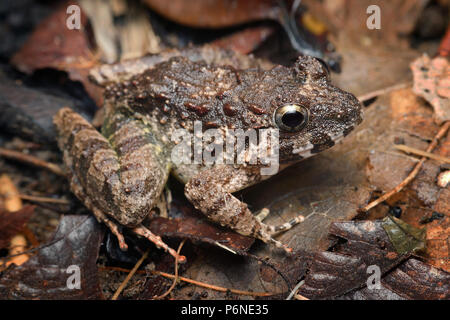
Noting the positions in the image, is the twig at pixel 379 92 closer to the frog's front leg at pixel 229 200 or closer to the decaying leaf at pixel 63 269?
the frog's front leg at pixel 229 200

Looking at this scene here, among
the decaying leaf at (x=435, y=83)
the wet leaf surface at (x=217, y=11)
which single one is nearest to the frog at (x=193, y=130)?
the decaying leaf at (x=435, y=83)

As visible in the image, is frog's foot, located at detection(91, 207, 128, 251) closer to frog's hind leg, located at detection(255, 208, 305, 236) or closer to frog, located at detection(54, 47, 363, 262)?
frog, located at detection(54, 47, 363, 262)

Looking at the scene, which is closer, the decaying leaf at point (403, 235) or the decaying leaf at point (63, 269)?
the decaying leaf at point (403, 235)

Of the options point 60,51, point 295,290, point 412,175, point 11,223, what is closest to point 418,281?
point 295,290

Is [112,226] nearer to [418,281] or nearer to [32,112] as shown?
[32,112]

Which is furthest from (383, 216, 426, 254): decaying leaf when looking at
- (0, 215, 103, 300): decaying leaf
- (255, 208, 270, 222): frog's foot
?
(0, 215, 103, 300): decaying leaf

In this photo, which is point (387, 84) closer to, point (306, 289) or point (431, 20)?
point (431, 20)
